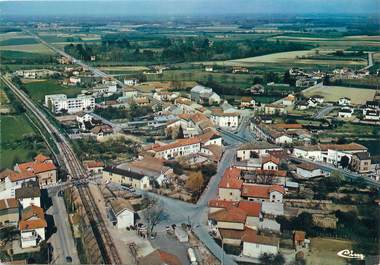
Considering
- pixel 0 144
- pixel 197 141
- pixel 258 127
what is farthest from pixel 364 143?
pixel 0 144

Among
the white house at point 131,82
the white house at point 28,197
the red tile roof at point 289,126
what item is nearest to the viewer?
the white house at point 28,197

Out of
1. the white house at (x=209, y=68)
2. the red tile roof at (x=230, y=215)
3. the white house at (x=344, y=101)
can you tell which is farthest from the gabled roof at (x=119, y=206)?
the white house at (x=209, y=68)

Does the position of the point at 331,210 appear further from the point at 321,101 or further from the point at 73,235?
the point at 321,101

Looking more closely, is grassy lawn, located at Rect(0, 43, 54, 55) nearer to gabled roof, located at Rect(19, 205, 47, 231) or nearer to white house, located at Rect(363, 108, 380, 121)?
white house, located at Rect(363, 108, 380, 121)

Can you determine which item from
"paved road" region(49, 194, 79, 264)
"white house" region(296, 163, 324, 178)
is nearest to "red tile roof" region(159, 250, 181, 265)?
"paved road" region(49, 194, 79, 264)

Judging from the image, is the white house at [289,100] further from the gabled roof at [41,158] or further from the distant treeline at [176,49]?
the distant treeline at [176,49]

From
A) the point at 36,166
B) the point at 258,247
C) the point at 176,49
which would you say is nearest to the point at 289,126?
the point at 36,166
